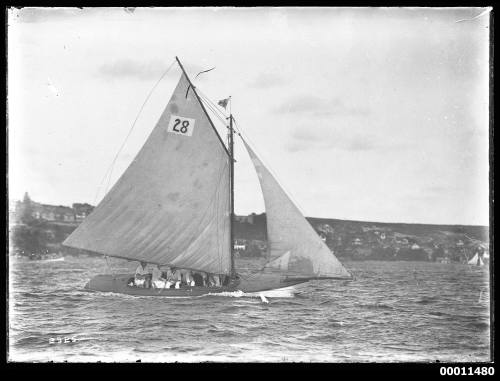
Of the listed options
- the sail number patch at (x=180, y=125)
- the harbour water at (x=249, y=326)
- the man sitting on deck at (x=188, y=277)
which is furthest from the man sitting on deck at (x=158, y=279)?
the sail number patch at (x=180, y=125)

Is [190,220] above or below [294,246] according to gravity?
above

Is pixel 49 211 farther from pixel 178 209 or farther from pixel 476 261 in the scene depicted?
pixel 476 261

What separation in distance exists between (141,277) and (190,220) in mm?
2484

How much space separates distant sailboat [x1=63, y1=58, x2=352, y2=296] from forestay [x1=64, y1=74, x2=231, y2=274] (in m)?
0.03

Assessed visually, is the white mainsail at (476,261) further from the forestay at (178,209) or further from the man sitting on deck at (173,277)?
the man sitting on deck at (173,277)

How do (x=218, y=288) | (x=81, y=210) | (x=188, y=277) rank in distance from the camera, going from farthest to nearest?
(x=188, y=277), (x=218, y=288), (x=81, y=210)

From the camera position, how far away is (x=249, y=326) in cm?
2116

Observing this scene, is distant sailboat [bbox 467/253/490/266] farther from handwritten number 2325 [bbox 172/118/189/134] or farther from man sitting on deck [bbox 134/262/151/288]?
man sitting on deck [bbox 134/262/151/288]

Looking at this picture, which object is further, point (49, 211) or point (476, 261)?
point (49, 211)

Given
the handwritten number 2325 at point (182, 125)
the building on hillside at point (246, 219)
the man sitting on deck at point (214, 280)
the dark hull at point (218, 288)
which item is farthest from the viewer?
the man sitting on deck at point (214, 280)

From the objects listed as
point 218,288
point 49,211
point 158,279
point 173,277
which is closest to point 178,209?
point 173,277

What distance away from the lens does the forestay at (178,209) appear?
25031 mm
